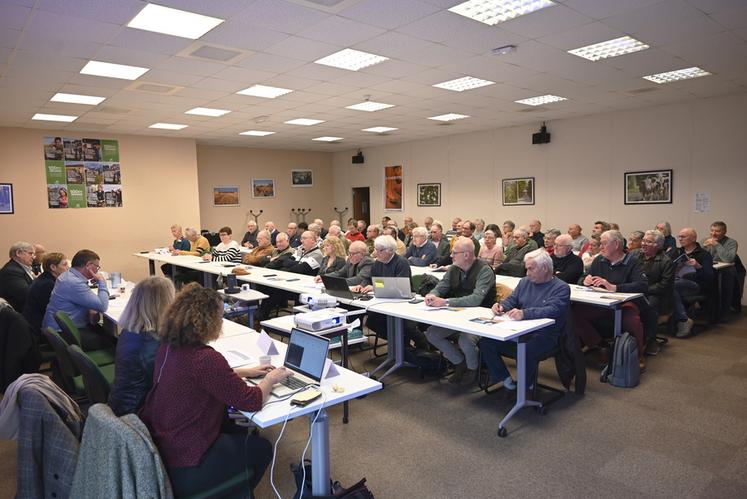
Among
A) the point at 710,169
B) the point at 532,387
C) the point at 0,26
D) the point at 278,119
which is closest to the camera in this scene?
the point at 532,387

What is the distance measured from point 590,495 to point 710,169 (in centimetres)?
710

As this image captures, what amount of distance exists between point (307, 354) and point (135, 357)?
2.84 ft

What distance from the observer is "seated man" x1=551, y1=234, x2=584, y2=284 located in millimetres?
5719

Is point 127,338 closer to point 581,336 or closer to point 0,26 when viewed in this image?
point 0,26

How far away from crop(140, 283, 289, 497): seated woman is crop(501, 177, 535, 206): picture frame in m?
9.03

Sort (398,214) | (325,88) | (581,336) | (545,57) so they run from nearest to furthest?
(581,336) → (545,57) → (325,88) → (398,214)

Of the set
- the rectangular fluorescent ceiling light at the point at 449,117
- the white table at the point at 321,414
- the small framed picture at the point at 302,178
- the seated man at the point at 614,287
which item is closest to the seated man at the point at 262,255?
the rectangular fluorescent ceiling light at the point at 449,117

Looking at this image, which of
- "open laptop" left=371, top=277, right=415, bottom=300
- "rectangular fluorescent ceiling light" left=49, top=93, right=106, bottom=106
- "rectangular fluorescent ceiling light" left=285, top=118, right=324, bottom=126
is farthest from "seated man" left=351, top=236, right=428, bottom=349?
"rectangular fluorescent ceiling light" left=285, top=118, right=324, bottom=126

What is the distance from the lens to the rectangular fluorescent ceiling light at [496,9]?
13.1ft

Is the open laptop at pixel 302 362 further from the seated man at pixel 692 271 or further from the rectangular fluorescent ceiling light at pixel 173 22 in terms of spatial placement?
the seated man at pixel 692 271

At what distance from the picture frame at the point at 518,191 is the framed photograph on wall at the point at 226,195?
6.90m

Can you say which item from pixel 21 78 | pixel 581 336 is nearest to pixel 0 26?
pixel 21 78

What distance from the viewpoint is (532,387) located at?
3.90m

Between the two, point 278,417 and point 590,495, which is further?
point 590,495
